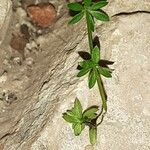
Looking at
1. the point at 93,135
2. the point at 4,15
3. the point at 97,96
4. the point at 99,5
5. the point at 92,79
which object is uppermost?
the point at 99,5

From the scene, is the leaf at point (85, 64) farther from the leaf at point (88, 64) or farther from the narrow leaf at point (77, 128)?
the narrow leaf at point (77, 128)

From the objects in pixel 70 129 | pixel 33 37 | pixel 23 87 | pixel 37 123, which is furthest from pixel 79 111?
pixel 33 37

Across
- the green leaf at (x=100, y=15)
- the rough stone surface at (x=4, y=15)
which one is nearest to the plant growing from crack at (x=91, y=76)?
the green leaf at (x=100, y=15)

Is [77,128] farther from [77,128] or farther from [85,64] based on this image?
[85,64]

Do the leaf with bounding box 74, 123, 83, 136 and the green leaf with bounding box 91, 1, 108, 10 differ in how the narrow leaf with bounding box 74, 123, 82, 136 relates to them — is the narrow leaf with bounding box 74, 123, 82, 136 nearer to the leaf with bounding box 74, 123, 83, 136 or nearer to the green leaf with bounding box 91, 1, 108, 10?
the leaf with bounding box 74, 123, 83, 136

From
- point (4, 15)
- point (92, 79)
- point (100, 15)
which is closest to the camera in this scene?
point (92, 79)

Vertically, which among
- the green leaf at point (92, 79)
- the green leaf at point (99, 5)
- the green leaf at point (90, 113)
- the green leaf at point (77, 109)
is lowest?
the green leaf at point (90, 113)

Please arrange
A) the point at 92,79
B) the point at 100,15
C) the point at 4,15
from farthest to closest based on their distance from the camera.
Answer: the point at 4,15, the point at 100,15, the point at 92,79

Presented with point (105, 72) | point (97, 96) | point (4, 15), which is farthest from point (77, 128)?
point (4, 15)

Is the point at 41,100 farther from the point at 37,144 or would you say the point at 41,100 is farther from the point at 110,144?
the point at 110,144
